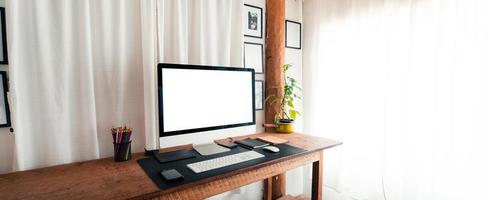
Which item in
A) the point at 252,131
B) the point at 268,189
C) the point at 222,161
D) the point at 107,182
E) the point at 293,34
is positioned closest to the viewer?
the point at 107,182

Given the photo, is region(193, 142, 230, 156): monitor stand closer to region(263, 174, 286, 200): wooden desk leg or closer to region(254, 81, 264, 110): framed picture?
region(254, 81, 264, 110): framed picture

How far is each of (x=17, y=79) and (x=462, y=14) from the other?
2.58 meters

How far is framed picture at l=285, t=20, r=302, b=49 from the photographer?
7.47ft

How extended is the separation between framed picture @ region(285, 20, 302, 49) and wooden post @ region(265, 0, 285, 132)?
0.19 m

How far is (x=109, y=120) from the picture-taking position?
1.34 m

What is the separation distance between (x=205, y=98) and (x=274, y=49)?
1006mm

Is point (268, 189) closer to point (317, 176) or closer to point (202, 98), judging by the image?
point (317, 176)

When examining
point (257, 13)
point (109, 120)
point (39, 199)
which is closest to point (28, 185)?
point (39, 199)

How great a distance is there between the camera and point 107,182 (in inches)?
37.3

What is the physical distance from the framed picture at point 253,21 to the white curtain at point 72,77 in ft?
2.94

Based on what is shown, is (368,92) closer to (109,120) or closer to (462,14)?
(462,14)

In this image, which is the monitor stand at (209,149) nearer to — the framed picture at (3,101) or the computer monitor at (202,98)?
the computer monitor at (202,98)

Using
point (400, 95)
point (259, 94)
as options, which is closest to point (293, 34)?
point (259, 94)

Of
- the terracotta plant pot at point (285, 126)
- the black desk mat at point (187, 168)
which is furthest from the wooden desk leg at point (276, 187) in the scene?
the black desk mat at point (187, 168)
